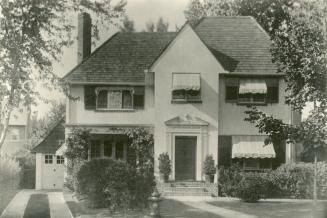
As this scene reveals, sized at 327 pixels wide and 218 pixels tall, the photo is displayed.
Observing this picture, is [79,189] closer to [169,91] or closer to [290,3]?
[169,91]

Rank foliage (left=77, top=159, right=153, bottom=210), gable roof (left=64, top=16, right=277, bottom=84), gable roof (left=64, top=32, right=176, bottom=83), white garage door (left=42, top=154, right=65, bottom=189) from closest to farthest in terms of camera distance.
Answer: foliage (left=77, top=159, right=153, bottom=210)
gable roof (left=64, top=16, right=277, bottom=84)
gable roof (left=64, top=32, right=176, bottom=83)
white garage door (left=42, top=154, right=65, bottom=189)

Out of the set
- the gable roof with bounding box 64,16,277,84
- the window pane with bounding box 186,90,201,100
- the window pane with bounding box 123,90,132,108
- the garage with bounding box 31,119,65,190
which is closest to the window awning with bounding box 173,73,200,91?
the window pane with bounding box 186,90,201,100

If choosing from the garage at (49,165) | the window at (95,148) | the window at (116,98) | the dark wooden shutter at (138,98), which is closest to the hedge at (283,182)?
the dark wooden shutter at (138,98)

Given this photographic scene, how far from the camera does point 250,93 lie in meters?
33.5

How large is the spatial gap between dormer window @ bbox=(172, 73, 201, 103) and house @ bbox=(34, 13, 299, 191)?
0.05 m

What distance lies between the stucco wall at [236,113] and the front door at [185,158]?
194 cm

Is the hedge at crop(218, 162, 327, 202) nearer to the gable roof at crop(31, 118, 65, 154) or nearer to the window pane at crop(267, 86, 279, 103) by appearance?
the window pane at crop(267, 86, 279, 103)

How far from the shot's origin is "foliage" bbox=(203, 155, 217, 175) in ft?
104

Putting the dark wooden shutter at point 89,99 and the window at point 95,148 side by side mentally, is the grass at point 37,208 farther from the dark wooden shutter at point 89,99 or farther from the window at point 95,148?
the dark wooden shutter at point 89,99

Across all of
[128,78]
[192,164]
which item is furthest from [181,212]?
[128,78]

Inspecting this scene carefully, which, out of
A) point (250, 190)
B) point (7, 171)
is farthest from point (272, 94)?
point (7, 171)

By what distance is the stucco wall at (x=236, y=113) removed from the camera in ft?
110

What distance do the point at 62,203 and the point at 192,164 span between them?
8659 millimetres

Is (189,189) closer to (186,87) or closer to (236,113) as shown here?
(236,113)
